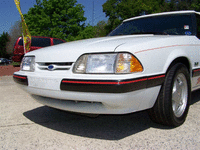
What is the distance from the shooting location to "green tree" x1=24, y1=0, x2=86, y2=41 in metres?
25.3

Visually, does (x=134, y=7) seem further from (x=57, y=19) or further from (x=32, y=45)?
(x=32, y=45)

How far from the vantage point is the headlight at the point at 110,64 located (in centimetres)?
192

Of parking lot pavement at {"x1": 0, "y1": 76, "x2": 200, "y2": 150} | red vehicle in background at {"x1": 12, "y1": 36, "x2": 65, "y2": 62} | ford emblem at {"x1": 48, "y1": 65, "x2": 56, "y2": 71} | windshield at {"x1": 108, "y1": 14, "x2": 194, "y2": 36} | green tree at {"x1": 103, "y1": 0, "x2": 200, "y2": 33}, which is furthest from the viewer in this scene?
green tree at {"x1": 103, "y1": 0, "x2": 200, "y2": 33}

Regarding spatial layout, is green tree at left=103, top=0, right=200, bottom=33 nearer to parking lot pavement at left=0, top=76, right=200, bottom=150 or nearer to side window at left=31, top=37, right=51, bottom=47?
side window at left=31, top=37, right=51, bottom=47

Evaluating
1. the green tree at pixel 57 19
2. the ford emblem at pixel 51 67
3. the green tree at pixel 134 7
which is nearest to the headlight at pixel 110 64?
the ford emblem at pixel 51 67

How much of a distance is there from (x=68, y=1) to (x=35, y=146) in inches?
1034

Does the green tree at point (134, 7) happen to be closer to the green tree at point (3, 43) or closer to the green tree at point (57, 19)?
the green tree at point (57, 19)

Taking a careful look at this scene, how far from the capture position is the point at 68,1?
86.1ft

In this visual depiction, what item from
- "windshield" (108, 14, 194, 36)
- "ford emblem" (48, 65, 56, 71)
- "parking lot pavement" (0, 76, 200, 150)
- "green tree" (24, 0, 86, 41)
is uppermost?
"green tree" (24, 0, 86, 41)

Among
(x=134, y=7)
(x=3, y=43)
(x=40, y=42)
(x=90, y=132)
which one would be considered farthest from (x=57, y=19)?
(x=3, y=43)

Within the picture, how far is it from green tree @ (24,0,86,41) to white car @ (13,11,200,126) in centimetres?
2364

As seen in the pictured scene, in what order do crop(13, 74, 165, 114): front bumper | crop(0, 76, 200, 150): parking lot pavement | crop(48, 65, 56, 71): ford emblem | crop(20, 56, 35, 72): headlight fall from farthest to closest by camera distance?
crop(20, 56, 35, 72): headlight < crop(48, 65, 56, 71): ford emblem < crop(0, 76, 200, 150): parking lot pavement < crop(13, 74, 165, 114): front bumper

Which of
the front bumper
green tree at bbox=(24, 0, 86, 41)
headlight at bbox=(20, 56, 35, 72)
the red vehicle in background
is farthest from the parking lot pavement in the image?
green tree at bbox=(24, 0, 86, 41)

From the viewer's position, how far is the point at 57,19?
25000 millimetres
